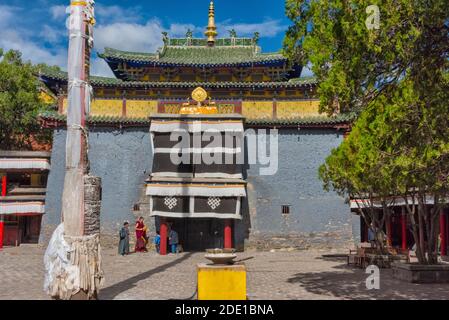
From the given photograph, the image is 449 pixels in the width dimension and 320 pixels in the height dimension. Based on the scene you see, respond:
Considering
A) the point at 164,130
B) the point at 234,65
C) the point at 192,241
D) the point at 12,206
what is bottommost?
the point at 192,241

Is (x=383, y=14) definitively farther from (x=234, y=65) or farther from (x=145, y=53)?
(x=145, y=53)

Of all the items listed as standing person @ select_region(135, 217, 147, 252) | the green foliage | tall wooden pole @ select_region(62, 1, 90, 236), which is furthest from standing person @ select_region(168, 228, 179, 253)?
the green foliage

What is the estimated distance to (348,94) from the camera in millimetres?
8930

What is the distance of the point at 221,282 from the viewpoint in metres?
9.02

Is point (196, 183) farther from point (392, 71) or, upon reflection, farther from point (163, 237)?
point (392, 71)

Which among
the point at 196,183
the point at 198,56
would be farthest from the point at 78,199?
the point at 198,56

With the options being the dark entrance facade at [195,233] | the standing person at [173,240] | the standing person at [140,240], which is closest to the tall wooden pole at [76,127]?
the standing person at [173,240]

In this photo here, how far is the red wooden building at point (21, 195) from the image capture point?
2484cm

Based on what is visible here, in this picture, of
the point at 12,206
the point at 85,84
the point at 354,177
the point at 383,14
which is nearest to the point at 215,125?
the point at 354,177

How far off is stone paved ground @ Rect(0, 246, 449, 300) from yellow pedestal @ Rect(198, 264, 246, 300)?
169cm

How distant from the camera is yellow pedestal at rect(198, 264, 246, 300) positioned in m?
8.98

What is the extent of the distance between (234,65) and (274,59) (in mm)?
2135

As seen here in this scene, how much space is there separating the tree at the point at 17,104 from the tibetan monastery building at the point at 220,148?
4.86 m

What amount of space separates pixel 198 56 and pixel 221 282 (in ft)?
66.9
